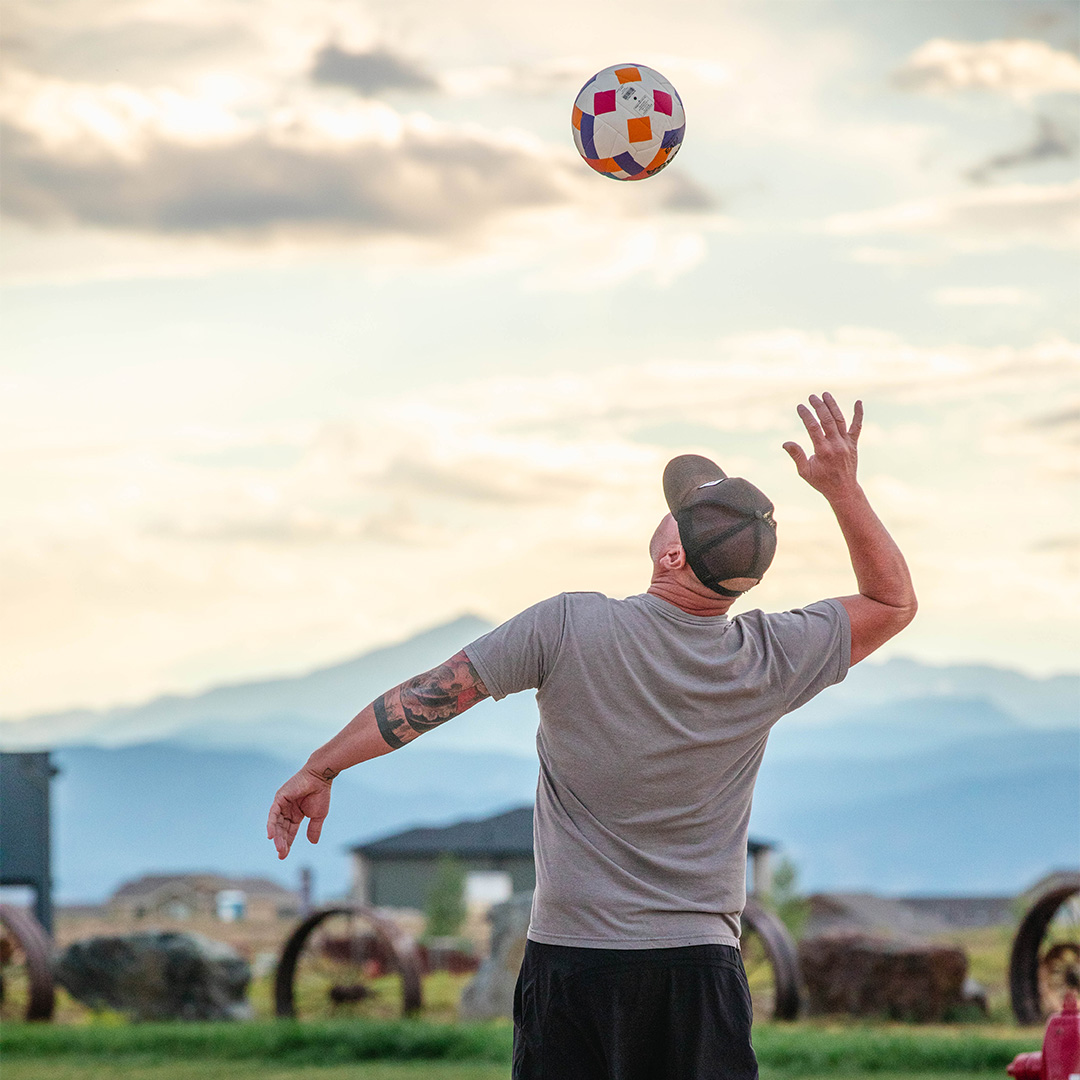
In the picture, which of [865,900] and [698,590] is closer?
[698,590]

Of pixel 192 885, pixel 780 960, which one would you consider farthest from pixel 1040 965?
pixel 192 885

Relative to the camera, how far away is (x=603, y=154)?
26.8 feet

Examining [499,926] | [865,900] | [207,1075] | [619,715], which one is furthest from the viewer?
Answer: [865,900]

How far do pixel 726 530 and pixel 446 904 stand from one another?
33778 mm

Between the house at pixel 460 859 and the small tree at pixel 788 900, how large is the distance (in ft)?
32.5

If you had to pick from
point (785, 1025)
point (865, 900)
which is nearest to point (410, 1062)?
point (785, 1025)

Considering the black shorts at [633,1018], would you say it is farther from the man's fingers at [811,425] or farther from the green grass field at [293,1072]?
the green grass field at [293,1072]

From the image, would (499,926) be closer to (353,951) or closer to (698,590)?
Result: (353,951)

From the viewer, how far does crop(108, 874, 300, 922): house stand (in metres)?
78.8

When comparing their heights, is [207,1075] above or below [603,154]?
below

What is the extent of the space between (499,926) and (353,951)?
1599 millimetres

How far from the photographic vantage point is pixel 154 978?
15.4 metres

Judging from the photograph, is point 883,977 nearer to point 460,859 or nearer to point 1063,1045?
point 1063,1045

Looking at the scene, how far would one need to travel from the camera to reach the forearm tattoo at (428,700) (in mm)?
4270
